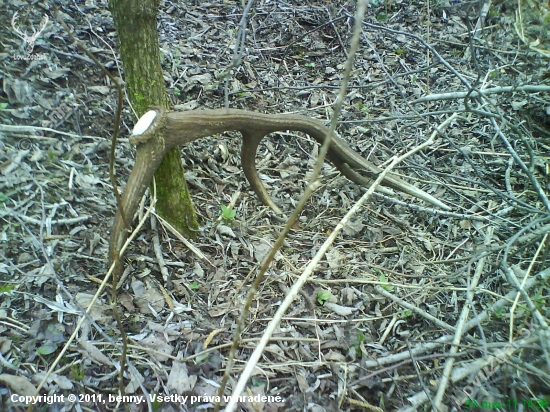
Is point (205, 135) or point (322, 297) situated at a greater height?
point (205, 135)

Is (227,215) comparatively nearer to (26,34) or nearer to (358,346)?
(358,346)

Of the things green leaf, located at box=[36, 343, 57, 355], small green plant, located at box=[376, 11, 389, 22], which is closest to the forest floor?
green leaf, located at box=[36, 343, 57, 355]

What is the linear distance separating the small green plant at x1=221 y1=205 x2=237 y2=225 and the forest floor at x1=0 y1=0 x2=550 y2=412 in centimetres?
2

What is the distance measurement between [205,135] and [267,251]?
918mm

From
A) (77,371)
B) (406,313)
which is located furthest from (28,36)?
(406,313)

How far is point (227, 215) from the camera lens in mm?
3020

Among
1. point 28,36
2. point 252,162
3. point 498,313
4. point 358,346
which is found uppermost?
point 28,36

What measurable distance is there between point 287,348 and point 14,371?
1.33 meters

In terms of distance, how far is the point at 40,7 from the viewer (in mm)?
3596

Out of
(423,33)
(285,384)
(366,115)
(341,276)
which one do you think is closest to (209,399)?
(285,384)

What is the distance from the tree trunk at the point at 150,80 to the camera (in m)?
2.21

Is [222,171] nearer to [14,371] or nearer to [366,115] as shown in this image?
[366,115]

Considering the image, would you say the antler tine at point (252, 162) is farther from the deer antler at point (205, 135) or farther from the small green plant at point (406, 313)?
the small green plant at point (406, 313)

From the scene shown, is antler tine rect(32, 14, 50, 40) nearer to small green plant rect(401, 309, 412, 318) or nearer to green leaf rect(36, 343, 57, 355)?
green leaf rect(36, 343, 57, 355)
